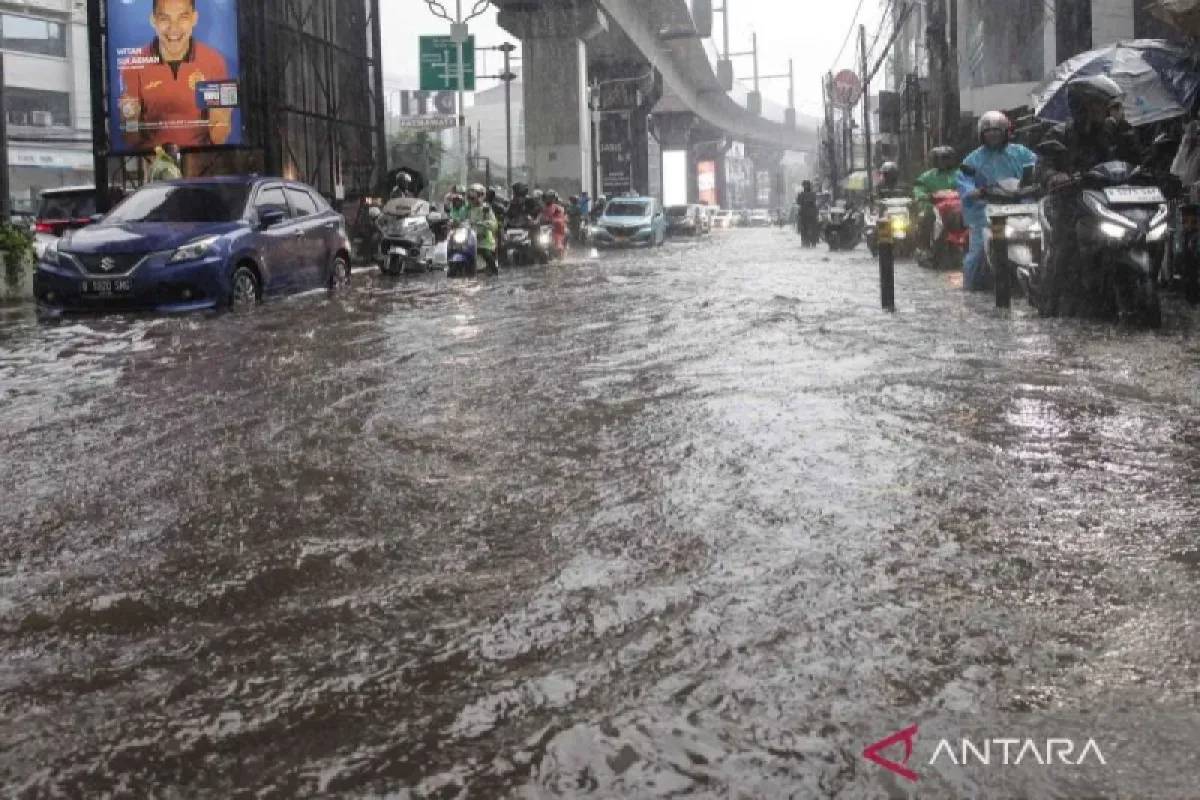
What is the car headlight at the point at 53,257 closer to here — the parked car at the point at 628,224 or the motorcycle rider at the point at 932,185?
the motorcycle rider at the point at 932,185

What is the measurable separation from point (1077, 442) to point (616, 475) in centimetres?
189

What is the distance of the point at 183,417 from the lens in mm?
6391

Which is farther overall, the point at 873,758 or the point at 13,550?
the point at 13,550

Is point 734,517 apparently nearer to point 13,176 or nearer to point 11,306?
point 11,306

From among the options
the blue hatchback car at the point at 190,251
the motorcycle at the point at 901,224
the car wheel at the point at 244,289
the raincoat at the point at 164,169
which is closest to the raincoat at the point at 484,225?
the raincoat at the point at 164,169

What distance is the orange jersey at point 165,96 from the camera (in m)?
23.6

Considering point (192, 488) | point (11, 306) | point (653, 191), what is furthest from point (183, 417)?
point (653, 191)

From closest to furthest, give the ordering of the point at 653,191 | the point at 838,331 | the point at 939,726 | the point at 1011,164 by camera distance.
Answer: the point at 939,726 < the point at 838,331 < the point at 1011,164 < the point at 653,191

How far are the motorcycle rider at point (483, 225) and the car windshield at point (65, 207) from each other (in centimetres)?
619

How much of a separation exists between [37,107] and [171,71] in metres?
36.0

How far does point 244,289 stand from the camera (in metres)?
13.1

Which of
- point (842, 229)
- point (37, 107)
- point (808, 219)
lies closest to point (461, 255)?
point (842, 229)

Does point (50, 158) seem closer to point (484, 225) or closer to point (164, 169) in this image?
point (484, 225)

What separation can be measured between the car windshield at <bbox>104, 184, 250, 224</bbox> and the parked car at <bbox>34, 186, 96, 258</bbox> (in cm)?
709
